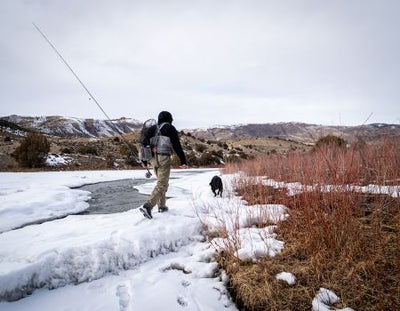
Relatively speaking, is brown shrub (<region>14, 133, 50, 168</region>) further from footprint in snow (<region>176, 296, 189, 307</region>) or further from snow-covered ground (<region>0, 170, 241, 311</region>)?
footprint in snow (<region>176, 296, 189, 307</region>)

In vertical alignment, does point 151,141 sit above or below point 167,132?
below

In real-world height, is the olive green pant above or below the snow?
above

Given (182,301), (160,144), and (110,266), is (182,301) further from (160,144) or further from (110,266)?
(160,144)

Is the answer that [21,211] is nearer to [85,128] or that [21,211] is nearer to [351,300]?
[351,300]

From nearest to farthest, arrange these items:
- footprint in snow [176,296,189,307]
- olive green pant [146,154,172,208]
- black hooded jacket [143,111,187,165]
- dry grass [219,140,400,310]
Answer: dry grass [219,140,400,310] → footprint in snow [176,296,189,307] → olive green pant [146,154,172,208] → black hooded jacket [143,111,187,165]

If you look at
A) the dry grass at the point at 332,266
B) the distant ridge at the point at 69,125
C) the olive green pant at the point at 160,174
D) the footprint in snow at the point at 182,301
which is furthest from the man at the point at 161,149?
the distant ridge at the point at 69,125

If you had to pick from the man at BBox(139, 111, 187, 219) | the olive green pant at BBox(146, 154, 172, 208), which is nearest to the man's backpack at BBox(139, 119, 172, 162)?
the man at BBox(139, 111, 187, 219)

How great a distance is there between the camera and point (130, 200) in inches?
259

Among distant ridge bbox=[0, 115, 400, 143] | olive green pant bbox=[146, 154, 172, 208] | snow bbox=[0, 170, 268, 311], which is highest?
distant ridge bbox=[0, 115, 400, 143]

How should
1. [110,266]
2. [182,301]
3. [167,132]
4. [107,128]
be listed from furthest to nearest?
[107,128], [167,132], [110,266], [182,301]

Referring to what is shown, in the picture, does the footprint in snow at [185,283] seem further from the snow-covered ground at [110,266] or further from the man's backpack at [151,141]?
the man's backpack at [151,141]

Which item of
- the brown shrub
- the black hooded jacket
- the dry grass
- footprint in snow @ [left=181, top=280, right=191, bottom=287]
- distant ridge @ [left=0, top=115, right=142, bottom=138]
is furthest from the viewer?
distant ridge @ [left=0, top=115, right=142, bottom=138]

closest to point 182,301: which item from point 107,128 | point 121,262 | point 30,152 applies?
point 121,262

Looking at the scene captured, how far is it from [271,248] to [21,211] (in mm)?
4662
